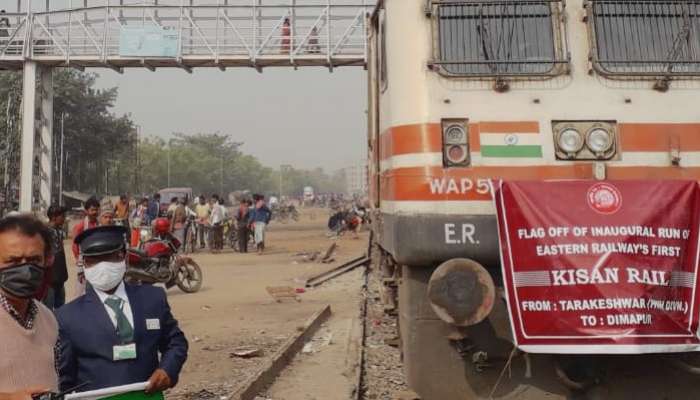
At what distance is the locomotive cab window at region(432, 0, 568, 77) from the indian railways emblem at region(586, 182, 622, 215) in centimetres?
84

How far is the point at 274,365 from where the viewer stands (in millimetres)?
5652

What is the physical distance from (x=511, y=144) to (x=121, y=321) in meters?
2.38

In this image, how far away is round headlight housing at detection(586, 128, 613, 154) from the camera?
374 cm

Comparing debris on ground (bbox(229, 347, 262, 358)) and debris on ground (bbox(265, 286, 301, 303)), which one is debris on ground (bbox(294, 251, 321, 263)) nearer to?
debris on ground (bbox(265, 286, 301, 303))

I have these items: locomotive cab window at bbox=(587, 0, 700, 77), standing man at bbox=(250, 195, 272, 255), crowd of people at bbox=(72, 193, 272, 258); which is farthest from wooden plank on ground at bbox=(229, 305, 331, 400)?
standing man at bbox=(250, 195, 272, 255)

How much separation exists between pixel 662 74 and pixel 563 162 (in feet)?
2.86

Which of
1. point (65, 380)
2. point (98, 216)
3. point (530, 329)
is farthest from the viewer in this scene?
point (98, 216)

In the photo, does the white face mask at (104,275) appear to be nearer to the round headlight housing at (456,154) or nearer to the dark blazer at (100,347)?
the dark blazer at (100,347)

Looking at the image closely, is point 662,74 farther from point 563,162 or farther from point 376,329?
point 376,329

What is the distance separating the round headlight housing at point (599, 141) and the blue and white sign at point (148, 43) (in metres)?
20.0

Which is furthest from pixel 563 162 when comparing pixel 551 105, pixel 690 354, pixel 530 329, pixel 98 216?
pixel 98 216

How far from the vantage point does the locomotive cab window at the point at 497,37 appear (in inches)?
154

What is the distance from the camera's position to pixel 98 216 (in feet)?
24.1

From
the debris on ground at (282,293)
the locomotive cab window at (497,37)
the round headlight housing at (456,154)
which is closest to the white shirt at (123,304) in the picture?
the round headlight housing at (456,154)
